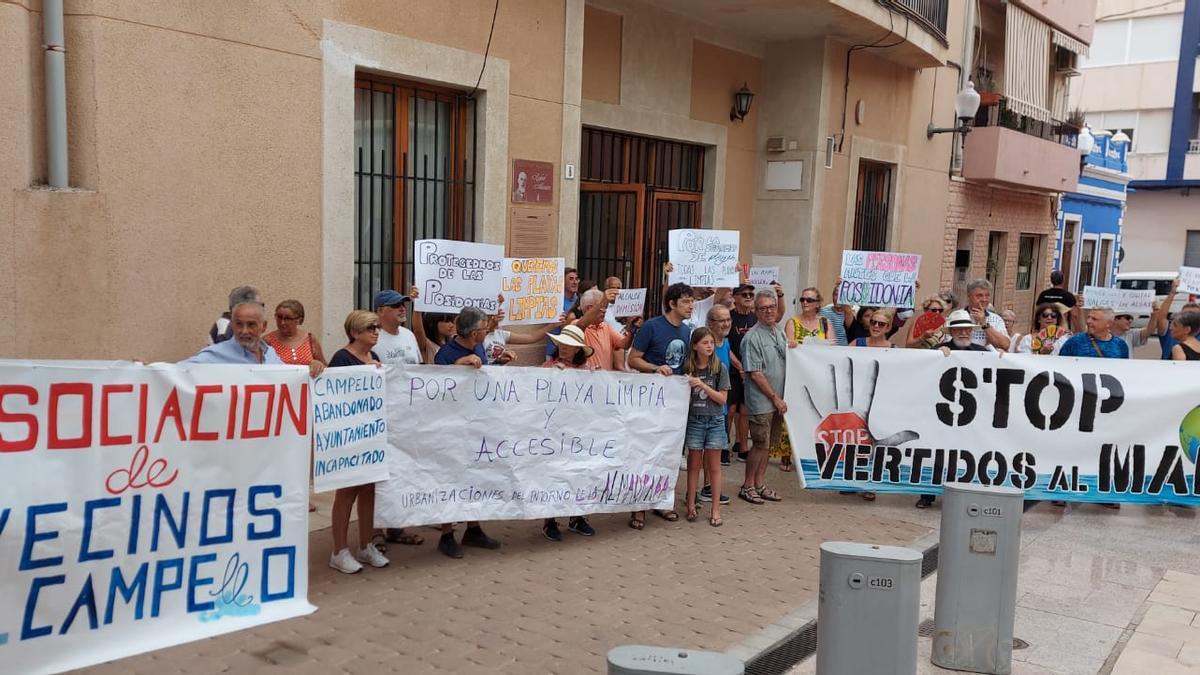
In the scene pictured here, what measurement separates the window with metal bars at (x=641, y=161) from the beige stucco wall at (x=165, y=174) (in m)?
3.86

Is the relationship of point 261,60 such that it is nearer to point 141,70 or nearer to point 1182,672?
point 141,70

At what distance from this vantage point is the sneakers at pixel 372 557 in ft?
19.1

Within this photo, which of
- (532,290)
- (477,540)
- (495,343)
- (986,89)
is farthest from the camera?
(986,89)

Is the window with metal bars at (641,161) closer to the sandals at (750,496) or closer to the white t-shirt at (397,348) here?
the sandals at (750,496)

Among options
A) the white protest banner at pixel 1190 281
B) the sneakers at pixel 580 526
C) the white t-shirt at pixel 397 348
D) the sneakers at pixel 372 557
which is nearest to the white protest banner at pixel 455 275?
the white t-shirt at pixel 397 348

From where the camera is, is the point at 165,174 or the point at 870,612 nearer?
the point at 870,612

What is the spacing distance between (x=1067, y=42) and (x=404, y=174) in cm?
1777

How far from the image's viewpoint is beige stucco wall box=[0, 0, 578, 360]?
575 cm

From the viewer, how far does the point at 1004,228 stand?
1981 cm

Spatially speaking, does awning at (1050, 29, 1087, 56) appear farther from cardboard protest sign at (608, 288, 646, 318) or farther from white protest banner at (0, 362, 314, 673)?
white protest banner at (0, 362, 314, 673)

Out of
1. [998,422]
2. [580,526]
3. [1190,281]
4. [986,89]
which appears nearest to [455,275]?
[580,526]

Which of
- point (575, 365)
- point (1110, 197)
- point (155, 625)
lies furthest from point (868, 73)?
Answer: point (1110, 197)

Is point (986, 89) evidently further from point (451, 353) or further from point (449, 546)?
point (449, 546)

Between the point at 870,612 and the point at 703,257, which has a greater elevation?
the point at 703,257
